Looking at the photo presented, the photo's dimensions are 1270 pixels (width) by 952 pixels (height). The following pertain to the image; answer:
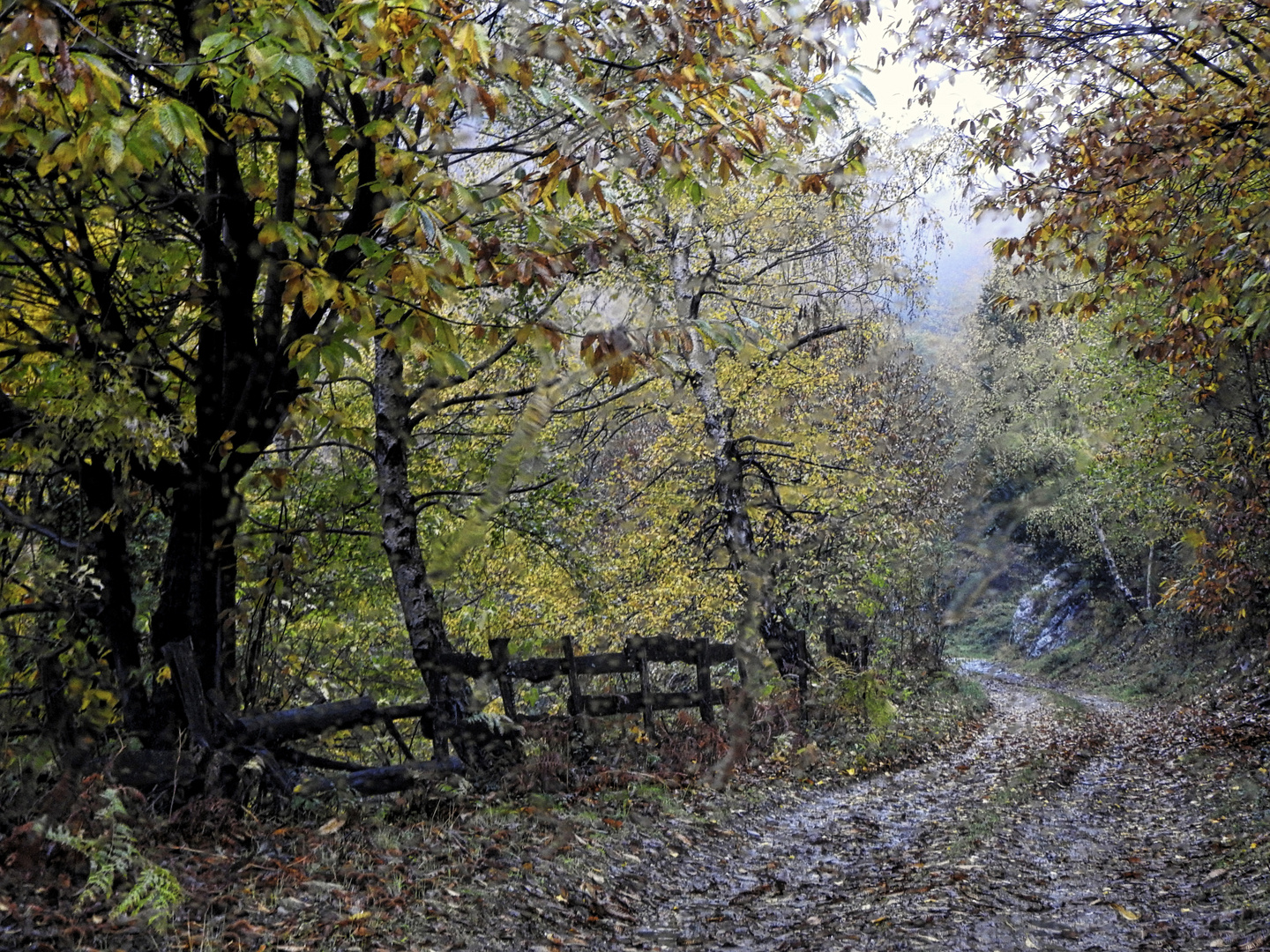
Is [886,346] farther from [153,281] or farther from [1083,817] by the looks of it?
[153,281]

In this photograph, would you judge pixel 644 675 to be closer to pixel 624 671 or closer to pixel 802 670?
pixel 624 671

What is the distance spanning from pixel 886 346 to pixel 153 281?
17.7 metres

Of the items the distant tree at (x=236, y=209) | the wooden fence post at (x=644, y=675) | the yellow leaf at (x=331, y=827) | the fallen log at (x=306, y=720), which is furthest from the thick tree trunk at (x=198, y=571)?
the wooden fence post at (x=644, y=675)

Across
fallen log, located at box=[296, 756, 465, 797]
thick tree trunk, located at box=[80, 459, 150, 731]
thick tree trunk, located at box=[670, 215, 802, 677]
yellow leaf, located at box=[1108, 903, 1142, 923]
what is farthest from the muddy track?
thick tree trunk, located at box=[670, 215, 802, 677]

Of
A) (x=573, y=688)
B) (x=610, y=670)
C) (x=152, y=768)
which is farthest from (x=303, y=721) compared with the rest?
(x=610, y=670)

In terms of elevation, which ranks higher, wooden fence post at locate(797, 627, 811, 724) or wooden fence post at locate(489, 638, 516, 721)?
wooden fence post at locate(489, 638, 516, 721)

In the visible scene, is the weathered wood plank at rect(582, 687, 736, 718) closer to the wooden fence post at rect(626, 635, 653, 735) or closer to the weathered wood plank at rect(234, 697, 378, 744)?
the wooden fence post at rect(626, 635, 653, 735)

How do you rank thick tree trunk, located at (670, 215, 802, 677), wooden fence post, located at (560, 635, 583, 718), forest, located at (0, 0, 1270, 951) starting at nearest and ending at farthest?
forest, located at (0, 0, 1270, 951) → wooden fence post, located at (560, 635, 583, 718) → thick tree trunk, located at (670, 215, 802, 677)

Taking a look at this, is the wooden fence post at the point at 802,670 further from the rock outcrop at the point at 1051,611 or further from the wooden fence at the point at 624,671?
the rock outcrop at the point at 1051,611

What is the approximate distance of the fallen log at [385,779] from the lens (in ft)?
20.4

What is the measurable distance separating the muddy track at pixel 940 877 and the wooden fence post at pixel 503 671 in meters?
2.43

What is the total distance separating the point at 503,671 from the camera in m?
9.12

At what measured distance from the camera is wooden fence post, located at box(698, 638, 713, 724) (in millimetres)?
11719

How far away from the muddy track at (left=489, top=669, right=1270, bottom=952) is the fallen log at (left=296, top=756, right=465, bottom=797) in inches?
58.7
